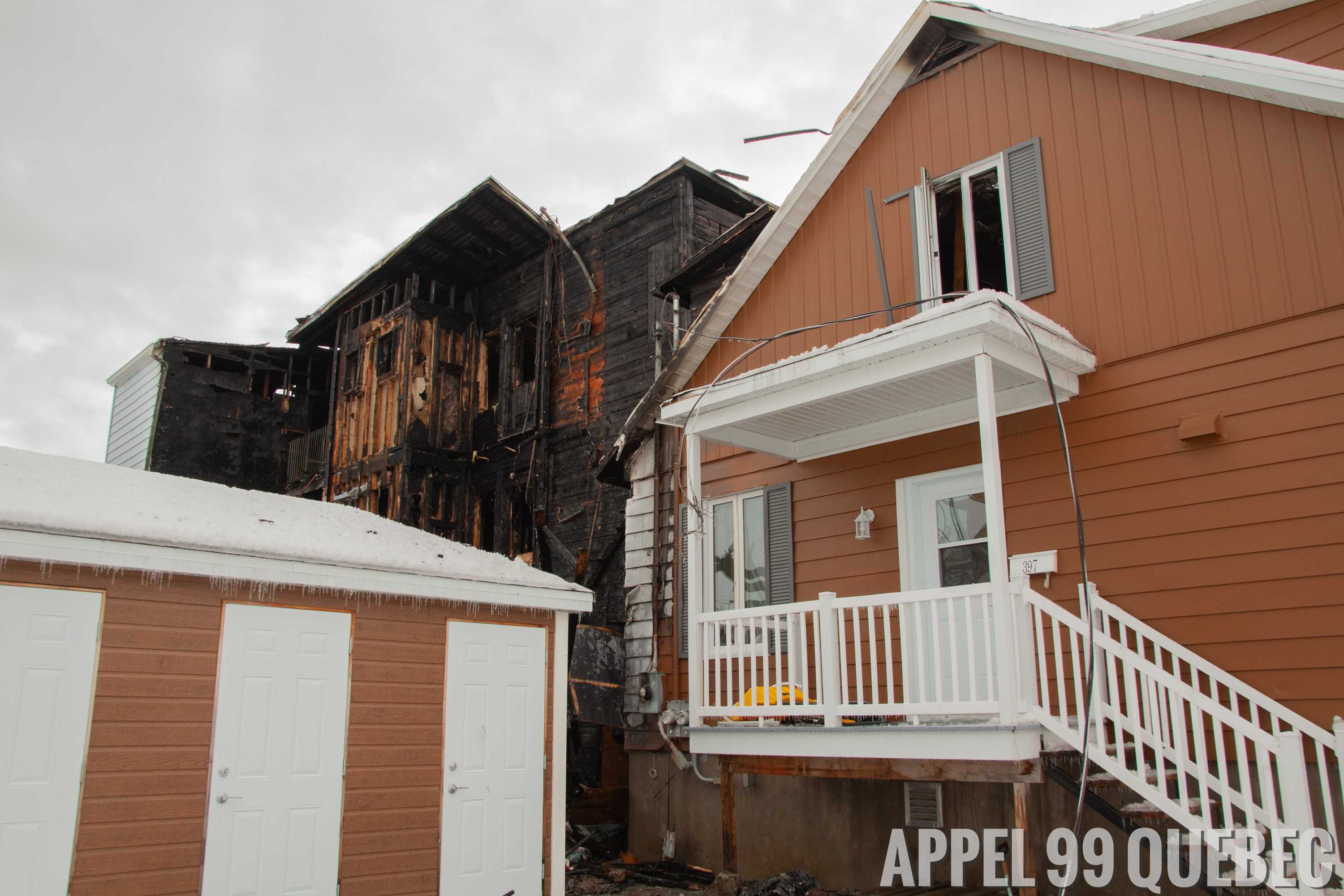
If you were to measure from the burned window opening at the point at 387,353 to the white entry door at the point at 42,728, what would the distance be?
499 inches

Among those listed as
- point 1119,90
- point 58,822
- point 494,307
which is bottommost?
point 58,822

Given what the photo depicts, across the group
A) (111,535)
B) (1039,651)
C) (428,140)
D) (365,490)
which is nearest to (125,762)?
(111,535)

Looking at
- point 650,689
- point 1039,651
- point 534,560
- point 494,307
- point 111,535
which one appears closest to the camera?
point 111,535

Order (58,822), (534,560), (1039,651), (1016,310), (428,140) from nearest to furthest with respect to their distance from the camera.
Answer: (58,822) < (1039,651) < (1016,310) < (534,560) < (428,140)

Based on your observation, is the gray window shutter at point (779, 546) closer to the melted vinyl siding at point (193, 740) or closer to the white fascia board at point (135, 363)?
the melted vinyl siding at point (193, 740)

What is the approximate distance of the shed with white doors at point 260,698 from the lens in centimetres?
525

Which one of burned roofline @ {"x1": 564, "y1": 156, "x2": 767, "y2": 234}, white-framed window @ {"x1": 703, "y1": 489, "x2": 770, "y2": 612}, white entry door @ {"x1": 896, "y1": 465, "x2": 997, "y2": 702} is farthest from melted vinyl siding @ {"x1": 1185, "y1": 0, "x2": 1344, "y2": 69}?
burned roofline @ {"x1": 564, "y1": 156, "x2": 767, "y2": 234}

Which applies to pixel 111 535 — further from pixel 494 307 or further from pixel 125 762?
pixel 494 307

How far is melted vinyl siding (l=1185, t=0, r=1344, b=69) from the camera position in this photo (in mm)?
6707

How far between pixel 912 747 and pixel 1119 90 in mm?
5304

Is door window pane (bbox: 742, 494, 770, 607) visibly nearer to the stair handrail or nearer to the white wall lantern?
the white wall lantern

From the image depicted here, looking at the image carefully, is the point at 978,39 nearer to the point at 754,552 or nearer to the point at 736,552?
the point at 754,552

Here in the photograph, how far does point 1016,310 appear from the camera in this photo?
Answer: 253 inches

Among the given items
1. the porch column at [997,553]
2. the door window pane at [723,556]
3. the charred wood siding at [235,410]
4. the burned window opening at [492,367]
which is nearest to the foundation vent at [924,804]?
the porch column at [997,553]
